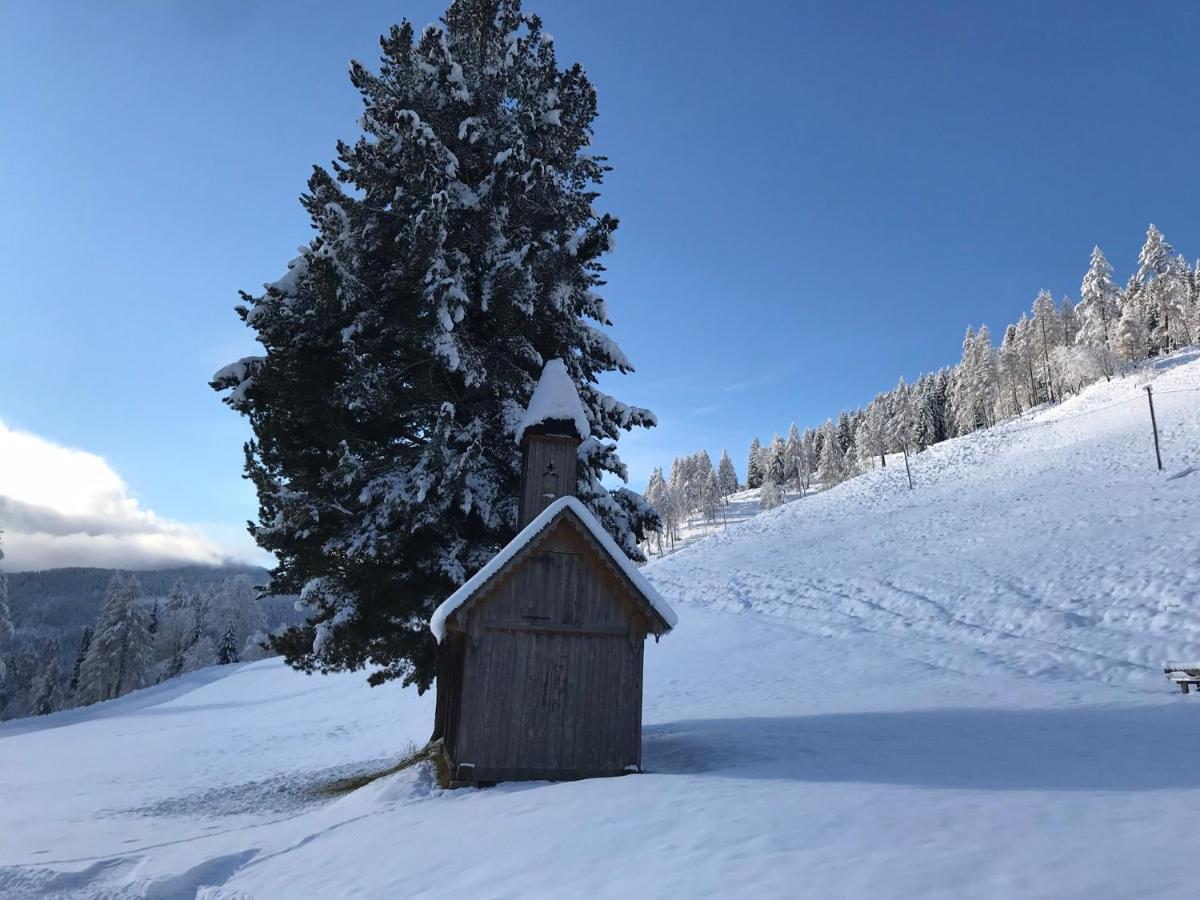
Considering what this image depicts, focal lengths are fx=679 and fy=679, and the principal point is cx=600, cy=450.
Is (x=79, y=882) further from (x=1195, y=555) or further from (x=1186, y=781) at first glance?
(x=1195, y=555)

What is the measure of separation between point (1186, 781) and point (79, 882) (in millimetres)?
15274

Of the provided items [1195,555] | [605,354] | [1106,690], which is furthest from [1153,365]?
[605,354]

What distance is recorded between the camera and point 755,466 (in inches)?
5300

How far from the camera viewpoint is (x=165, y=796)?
59.9 feet

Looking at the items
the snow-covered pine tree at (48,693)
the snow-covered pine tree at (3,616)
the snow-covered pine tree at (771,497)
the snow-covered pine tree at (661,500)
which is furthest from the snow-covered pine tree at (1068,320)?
the snow-covered pine tree at (48,693)

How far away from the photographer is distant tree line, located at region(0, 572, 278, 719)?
187ft

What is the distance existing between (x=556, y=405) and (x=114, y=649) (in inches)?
2433

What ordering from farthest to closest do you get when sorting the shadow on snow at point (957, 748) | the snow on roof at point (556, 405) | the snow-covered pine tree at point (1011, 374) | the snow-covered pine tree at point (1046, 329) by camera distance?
1. the snow-covered pine tree at point (1011, 374)
2. the snow-covered pine tree at point (1046, 329)
3. the snow on roof at point (556, 405)
4. the shadow on snow at point (957, 748)

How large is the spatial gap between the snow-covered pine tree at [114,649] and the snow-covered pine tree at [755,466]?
10276 centimetres

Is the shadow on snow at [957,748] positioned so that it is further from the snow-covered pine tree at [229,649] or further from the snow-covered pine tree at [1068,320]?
the snow-covered pine tree at [1068,320]

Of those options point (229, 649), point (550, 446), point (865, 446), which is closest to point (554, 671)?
point (550, 446)

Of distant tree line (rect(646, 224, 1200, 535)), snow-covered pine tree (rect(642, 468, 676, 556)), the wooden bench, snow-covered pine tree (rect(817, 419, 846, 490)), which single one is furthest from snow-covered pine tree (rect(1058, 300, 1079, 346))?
the wooden bench

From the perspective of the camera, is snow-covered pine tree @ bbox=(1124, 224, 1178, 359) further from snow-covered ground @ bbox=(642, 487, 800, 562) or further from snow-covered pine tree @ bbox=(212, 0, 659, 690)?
snow-covered pine tree @ bbox=(212, 0, 659, 690)

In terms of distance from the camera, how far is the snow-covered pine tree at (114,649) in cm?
5688
